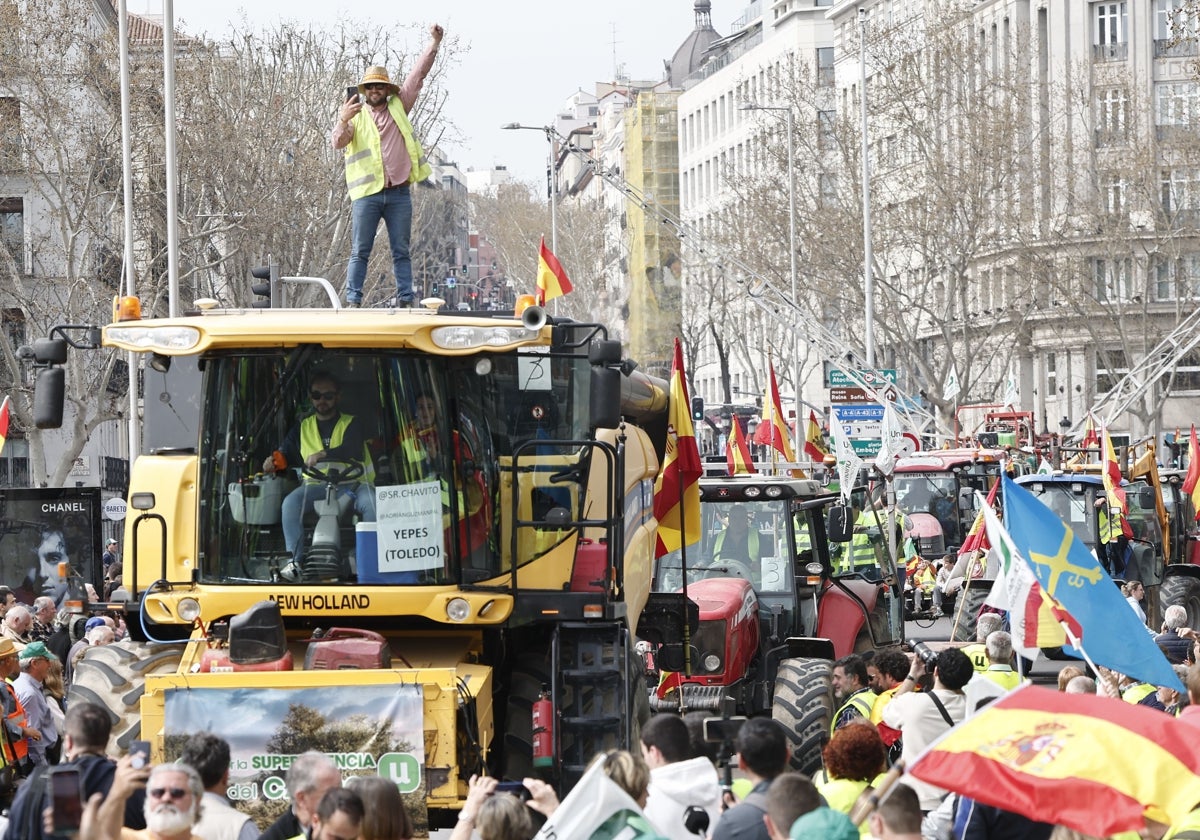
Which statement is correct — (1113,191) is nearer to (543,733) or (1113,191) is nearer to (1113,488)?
(1113,488)

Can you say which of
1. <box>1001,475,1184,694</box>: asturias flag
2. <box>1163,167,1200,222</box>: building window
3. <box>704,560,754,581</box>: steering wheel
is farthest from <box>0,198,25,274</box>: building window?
<box>1001,475,1184,694</box>: asturias flag

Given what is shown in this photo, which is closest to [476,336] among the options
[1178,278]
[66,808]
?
[66,808]

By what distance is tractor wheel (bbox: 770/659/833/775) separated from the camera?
47.0ft

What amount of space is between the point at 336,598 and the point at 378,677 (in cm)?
67

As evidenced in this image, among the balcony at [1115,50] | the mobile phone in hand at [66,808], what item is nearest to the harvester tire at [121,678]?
the mobile phone in hand at [66,808]

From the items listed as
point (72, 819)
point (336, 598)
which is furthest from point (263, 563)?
point (72, 819)

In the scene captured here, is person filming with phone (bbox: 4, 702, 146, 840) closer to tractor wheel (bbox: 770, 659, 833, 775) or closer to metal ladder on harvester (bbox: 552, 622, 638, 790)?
metal ladder on harvester (bbox: 552, 622, 638, 790)

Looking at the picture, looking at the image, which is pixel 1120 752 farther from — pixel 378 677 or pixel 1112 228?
pixel 1112 228

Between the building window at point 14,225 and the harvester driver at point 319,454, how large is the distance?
41.6 meters

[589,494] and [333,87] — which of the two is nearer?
[589,494]

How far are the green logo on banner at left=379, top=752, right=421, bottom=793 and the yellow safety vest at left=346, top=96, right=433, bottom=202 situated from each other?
4.43m

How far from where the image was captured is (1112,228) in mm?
55594

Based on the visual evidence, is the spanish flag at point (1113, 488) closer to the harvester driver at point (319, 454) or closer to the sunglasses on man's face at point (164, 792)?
the harvester driver at point (319, 454)

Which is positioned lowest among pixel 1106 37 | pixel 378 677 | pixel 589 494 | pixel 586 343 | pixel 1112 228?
pixel 378 677
